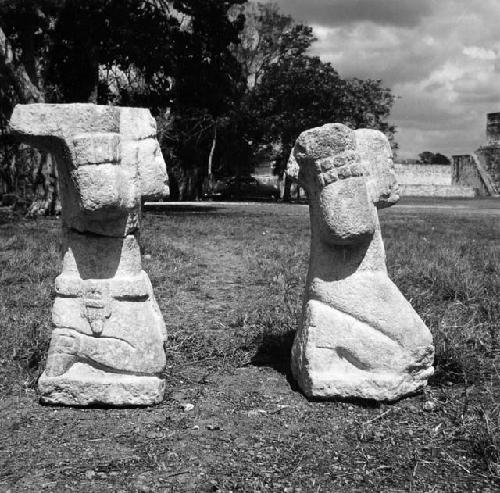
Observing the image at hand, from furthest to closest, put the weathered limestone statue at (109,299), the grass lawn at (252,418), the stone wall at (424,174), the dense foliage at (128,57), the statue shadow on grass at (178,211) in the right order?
the stone wall at (424,174) → the statue shadow on grass at (178,211) → the dense foliage at (128,57) → the weathered limestone statue at (109,299) → the grass lawn at (252,418)

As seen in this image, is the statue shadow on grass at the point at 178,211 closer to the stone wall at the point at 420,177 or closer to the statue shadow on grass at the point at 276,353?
the statue shadow on grass at the point at 276,353

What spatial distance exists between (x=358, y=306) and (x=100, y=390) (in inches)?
61.5

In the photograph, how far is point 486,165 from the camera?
3656 centimetres

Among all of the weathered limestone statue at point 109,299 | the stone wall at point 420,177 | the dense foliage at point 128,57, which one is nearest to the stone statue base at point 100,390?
Answer: the weathered limestone statue at point 109,299

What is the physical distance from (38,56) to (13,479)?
17.0m

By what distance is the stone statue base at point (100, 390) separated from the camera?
366cm

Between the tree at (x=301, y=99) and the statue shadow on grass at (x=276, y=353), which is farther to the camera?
the tree at (x=301, y=99)

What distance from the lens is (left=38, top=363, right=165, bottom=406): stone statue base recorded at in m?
3.66

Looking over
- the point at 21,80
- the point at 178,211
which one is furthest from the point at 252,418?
the point at 178,211

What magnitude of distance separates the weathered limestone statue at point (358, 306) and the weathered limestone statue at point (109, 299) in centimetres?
88

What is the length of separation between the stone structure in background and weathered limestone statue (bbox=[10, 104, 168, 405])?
34830 mm

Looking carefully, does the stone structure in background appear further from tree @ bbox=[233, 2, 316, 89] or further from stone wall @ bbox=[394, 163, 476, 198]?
tree @ bbox=[233, 2, 316, 89]

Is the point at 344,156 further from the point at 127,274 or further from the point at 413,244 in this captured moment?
the point at 413,244

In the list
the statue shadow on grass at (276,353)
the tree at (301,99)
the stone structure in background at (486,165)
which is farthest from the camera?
the stone structure in background at (486,165)
